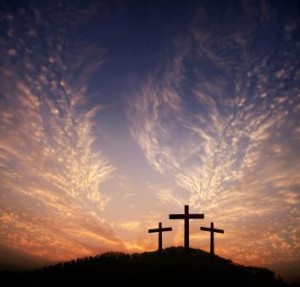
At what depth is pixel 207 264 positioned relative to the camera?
70.0 feet

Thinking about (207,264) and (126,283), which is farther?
(207,264)

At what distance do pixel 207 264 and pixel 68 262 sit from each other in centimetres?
1023

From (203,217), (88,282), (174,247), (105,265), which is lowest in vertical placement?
(88,282)

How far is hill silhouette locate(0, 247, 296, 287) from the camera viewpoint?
1614 cm

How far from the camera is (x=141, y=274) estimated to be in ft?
57.3

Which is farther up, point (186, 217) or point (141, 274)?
point (186, 217)

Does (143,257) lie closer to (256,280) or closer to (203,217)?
(203,217)

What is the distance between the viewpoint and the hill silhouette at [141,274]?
53.0ft

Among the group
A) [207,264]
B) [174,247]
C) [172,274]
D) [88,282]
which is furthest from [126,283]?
[174,247]

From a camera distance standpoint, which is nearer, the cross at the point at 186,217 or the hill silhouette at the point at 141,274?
the hill silhouette at the point at 141,274

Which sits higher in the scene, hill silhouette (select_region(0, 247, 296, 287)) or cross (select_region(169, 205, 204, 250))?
cross (select_region(169, 205, 204, 250))

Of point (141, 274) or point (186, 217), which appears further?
point (186, 217)

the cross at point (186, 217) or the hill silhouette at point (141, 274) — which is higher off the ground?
the cross at point (186, 217)

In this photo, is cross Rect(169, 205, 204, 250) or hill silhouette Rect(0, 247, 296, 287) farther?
cross Rect(169, 205, 204, 250)
